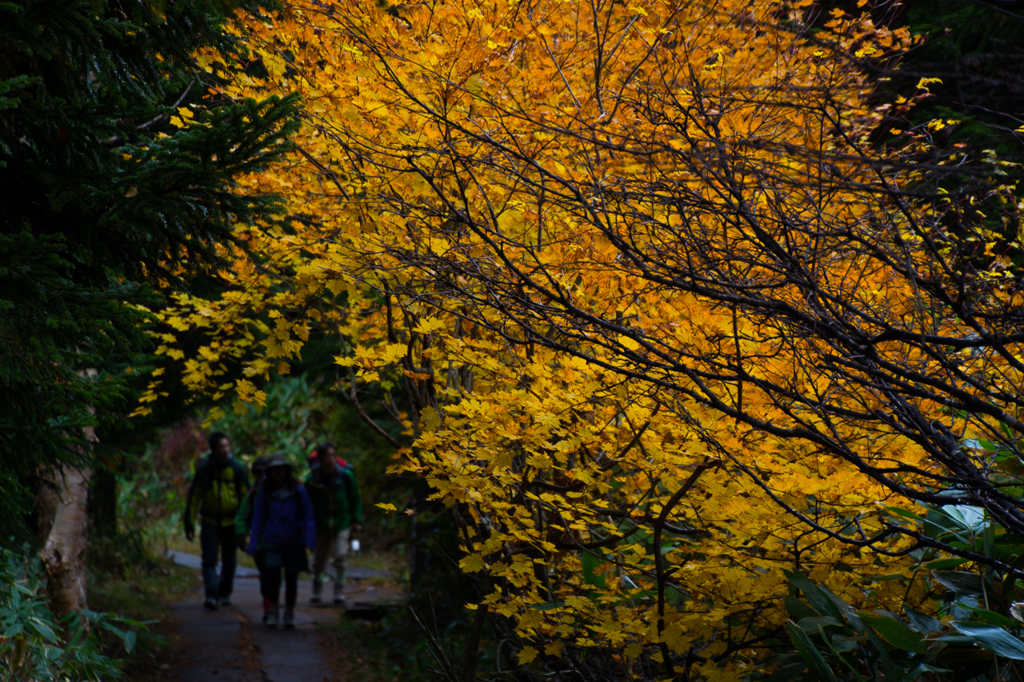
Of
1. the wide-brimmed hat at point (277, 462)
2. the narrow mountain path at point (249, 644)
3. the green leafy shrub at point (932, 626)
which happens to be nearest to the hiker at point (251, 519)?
the wide-brimmed hat at point (277, 462)

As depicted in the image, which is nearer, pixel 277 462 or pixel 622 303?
pixel 622 303

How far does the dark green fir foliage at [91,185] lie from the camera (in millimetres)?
2812

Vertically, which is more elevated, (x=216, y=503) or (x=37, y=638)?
(x=216, y=503)

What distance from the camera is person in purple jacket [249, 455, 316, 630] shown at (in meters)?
7.57

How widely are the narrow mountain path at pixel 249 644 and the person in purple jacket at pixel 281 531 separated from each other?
1.09 feet

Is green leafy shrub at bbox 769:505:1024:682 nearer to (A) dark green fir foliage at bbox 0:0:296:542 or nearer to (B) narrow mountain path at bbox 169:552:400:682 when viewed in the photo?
(A) dark green fir foliage at bbox 0:0:296:542

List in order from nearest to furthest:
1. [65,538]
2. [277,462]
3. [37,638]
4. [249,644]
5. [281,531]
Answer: [37,638] < [65,538] < [249,644] < [281,531] < [277,462]

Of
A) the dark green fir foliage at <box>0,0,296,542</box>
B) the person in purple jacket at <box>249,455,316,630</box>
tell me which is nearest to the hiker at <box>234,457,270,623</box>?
the person in purple jacket at <box>249,455,316,630</box>

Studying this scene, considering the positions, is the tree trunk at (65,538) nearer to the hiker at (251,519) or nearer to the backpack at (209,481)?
the hiker at (251,519)

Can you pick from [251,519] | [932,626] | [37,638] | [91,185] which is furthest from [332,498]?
[932,626]

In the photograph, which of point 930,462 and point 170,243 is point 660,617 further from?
point 170,243

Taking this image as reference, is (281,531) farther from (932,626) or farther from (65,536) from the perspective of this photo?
(932,626)

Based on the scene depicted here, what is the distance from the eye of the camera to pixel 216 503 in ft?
27.1

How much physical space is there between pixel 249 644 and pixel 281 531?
1.07 m
